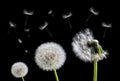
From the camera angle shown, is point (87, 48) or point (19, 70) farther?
point (19, 70)

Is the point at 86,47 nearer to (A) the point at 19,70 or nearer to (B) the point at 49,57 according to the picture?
(B) the point at 49,57

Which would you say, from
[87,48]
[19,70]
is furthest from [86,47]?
[19,70]

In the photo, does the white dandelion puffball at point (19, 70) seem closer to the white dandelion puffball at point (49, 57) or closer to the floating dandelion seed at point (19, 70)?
the floating dandelion seed at point (19, 70)

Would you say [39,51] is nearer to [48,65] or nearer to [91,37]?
[48,65]

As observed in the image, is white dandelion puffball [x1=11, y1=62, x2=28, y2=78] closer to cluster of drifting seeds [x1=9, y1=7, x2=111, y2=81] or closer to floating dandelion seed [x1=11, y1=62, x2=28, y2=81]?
floating dandelion seed [x1=11, y1=62, x2=28, y2=81]

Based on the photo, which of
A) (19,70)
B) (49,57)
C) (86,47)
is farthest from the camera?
(19,70)

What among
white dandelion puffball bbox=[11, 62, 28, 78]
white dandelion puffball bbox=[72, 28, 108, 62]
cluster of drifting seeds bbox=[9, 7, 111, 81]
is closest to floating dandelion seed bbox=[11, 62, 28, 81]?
white dandelion puffball bbox=[11, 62, 28, 78]
